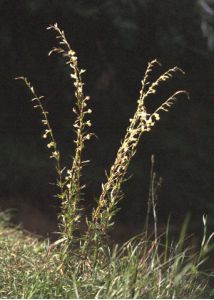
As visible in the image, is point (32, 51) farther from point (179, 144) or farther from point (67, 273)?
point (67, 273)

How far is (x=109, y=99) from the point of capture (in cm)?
859

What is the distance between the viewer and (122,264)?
370 centimetres

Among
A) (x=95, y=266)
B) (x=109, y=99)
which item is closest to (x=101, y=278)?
(x=95, y=266)

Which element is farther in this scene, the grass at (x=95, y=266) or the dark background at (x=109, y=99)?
the dark background at (x=109, y=99)

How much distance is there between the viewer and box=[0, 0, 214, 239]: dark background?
732 centimetres

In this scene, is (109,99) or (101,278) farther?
(109,99)

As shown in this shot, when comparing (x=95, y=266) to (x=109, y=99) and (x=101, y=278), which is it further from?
(x=109, y=99)

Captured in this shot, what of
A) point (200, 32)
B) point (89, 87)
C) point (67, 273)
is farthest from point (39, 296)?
point (89, 87)

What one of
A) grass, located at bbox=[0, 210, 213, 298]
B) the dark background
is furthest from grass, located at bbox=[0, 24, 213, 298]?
the dark background

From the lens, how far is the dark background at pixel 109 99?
7316mm

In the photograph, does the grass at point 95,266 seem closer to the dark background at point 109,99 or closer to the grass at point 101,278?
the grass at point 101,278

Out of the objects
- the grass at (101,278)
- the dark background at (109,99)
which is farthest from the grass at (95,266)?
the dark background at (109,99)

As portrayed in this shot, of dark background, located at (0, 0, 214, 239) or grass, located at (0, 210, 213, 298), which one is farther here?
dark background, located at (0, 0, 214, 239)

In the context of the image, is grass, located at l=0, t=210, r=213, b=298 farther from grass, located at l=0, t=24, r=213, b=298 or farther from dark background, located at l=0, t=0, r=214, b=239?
dark background, located at l=0, t=0, r=214, b=239
